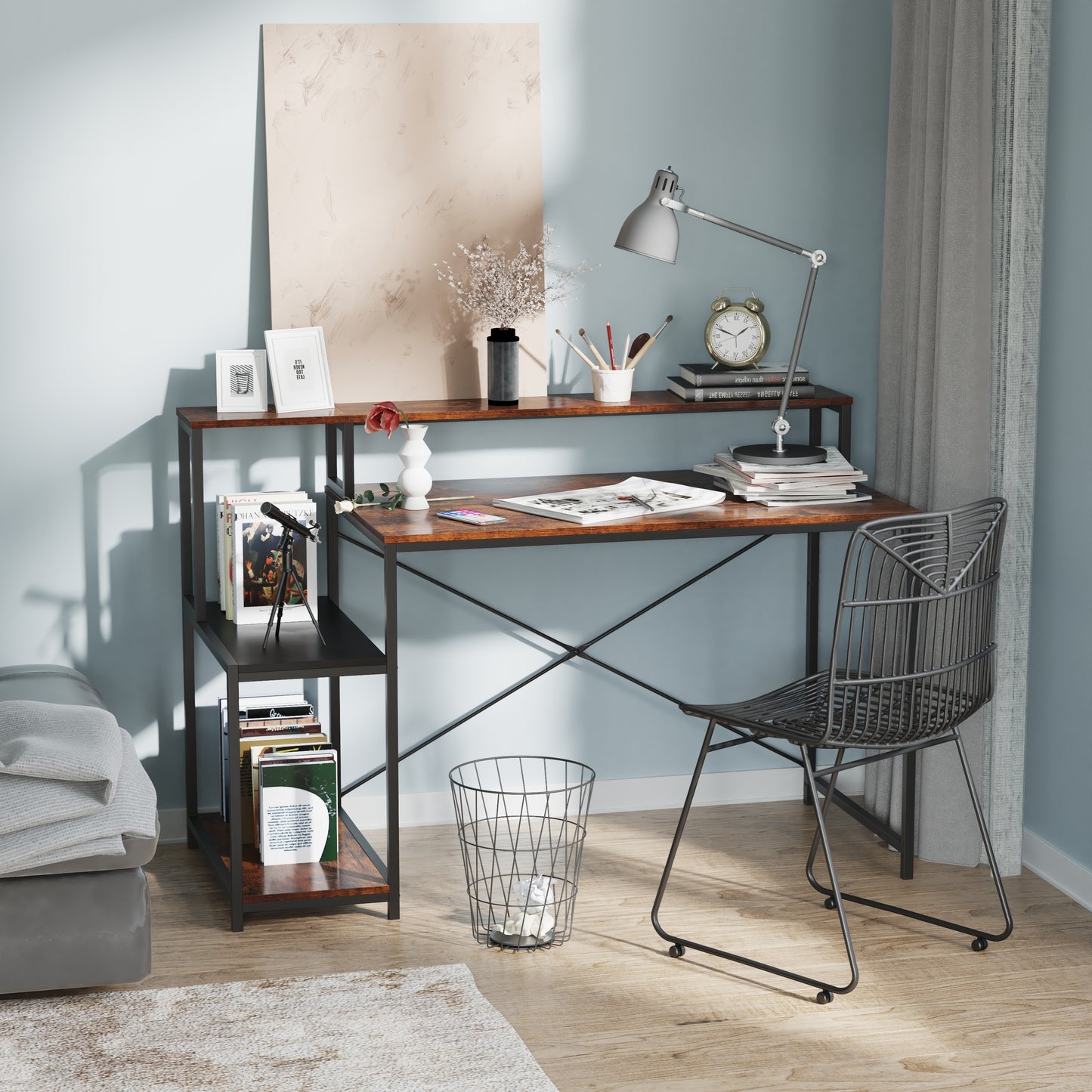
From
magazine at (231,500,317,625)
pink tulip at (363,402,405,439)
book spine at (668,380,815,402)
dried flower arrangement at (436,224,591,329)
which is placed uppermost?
dried flower arrangement at (436,224,591,329)

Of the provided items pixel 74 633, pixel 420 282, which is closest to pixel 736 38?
pixel 420 282

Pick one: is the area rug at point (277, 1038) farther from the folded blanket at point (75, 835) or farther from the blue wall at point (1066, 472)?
the blue wall at point (1066, 472)

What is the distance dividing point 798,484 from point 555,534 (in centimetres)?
60

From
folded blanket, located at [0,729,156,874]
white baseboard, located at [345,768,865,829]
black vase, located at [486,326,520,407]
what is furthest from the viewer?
white baseboard, located at [345,768,865,829]

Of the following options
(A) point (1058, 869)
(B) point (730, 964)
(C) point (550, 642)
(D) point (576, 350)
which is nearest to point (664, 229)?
(D) point (576, 350)

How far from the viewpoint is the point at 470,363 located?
3389 millimetres

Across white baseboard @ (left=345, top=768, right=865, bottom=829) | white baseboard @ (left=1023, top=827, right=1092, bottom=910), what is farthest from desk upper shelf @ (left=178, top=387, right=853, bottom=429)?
white baseboard @ (left=1023, top=827, right=1092, bottom=910)

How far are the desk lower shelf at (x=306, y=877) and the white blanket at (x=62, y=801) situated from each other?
1.16 feet

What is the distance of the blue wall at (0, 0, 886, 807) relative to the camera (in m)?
3.16

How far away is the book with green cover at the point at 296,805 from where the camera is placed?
301 centimetres

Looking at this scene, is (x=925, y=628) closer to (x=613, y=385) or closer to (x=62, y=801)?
(x=613, y=385)

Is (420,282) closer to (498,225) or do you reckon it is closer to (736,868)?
(498,225)

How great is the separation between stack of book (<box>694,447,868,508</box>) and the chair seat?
439 mm

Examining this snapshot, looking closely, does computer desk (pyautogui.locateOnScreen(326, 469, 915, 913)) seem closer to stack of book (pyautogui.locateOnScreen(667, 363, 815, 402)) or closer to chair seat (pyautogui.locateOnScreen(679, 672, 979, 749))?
stack of book (pyautogui.locateOnScreen(667, 363, 815, 402))
